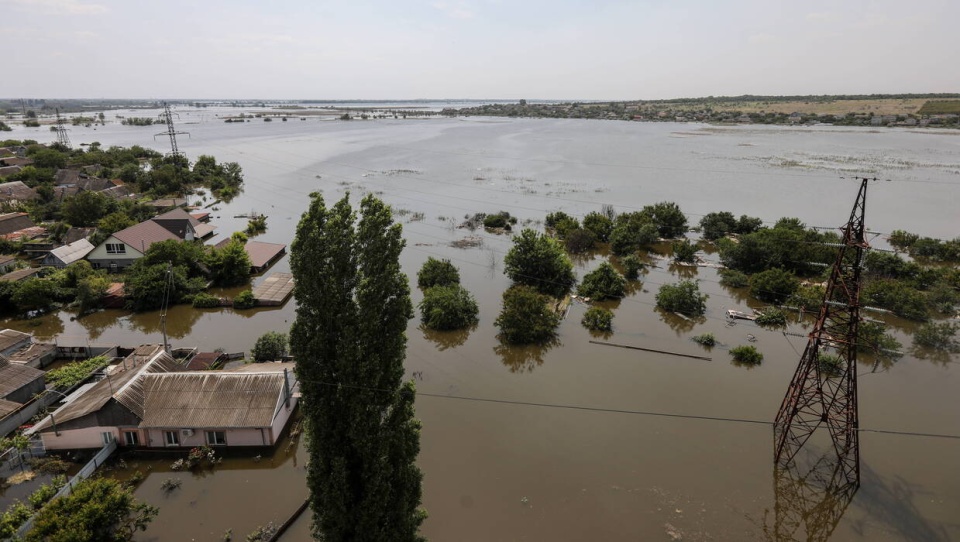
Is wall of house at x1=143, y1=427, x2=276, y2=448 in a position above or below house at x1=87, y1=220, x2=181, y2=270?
below

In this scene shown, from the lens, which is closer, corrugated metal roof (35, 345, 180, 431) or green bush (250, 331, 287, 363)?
corrugated metal roof (35, 345, 180, 431)

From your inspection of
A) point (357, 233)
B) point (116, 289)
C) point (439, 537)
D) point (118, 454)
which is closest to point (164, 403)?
point (118, 454)

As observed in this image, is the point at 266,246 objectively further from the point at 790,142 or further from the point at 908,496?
the point at 790,142

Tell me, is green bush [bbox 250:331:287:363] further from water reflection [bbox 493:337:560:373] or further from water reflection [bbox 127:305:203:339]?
water reflection [bbox 493:337:560:373]

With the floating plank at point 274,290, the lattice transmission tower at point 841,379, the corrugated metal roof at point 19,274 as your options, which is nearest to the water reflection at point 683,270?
the lattice transmission tower at point 841,379

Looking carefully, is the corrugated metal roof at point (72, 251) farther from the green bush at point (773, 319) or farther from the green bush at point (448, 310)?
the green bush at point (773, 319)

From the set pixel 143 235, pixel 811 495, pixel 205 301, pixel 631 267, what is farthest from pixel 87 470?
pixel 631 267

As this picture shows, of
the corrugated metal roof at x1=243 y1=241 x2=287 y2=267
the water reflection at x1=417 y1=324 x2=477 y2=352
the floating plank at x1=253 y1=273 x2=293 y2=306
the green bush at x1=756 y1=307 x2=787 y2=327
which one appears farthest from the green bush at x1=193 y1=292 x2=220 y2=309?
the green bush at x1=756 y1=307 x2=787 y2=327
